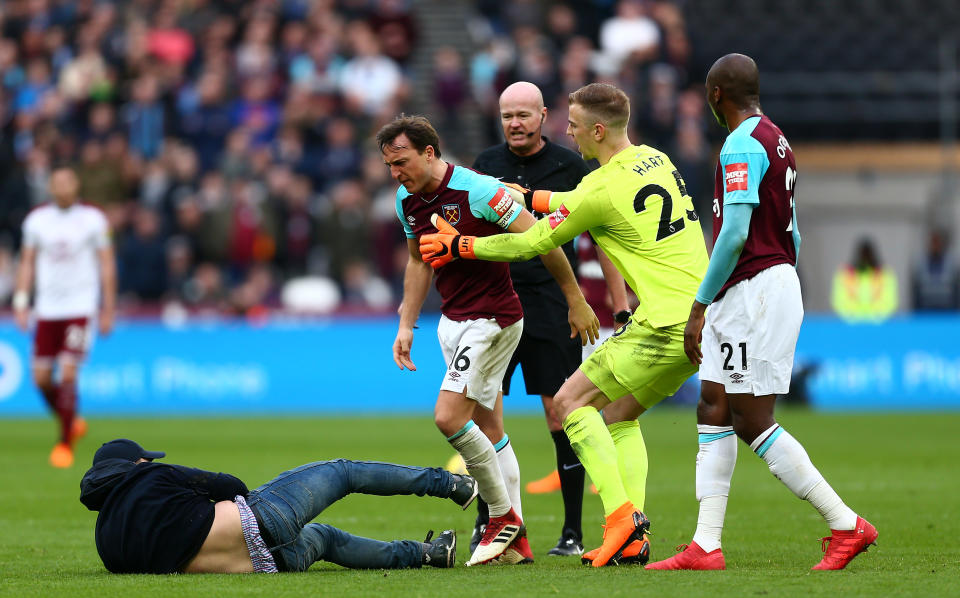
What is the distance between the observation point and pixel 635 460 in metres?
7.51

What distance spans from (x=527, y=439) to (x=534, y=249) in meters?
8.75

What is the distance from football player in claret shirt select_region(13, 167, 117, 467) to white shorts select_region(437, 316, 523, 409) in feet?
23.1

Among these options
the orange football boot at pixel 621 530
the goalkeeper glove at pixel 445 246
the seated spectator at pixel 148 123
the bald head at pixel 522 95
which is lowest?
the orange football boot at pixel 621 530

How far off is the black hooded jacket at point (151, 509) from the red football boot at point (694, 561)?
2082 millimetres

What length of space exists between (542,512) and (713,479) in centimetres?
324

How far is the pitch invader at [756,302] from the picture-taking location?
6.62m

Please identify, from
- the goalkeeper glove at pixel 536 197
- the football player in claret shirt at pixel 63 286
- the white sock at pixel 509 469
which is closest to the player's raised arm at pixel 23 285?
the football player in claret shirt at pixel 63 286

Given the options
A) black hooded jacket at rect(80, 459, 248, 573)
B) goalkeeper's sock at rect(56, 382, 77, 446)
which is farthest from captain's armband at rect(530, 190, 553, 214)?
goalkeeper's sock at rect(56, 382, 77, 446)

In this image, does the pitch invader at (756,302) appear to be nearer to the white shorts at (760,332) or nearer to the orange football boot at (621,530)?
the white shorts at (760,332)

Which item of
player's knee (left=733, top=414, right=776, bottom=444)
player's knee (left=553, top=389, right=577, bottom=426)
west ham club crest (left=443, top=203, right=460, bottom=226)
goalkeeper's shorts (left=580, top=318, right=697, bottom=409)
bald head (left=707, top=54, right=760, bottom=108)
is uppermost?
bald head (left=707, top=54, right=760, bottom=108)

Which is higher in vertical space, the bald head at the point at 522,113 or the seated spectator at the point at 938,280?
the bald head at the point at 522,113

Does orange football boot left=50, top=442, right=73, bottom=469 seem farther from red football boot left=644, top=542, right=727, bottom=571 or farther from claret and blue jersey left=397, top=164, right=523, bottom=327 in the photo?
red football boot left=644, top=542, right=727, bottom=571

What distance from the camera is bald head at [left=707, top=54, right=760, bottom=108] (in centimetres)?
680

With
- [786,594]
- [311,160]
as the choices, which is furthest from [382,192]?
[786,594]
